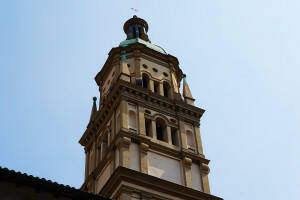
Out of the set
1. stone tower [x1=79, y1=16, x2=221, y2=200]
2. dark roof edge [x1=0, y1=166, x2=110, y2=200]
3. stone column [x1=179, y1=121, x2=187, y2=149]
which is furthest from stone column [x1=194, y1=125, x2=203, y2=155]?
dark roof edge [x1=0, y1=166, x2=110, y2=200]

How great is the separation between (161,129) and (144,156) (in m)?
4.98

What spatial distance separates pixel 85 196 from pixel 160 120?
18603mm

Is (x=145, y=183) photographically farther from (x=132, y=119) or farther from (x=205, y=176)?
(x=132, y=119)

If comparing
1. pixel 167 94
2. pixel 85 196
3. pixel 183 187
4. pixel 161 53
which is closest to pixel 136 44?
pixel 161 53

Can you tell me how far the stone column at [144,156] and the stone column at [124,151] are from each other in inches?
36.5

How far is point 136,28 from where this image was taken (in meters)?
52.1

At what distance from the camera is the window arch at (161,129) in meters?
38.1

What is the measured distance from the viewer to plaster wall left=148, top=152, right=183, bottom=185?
34.1m

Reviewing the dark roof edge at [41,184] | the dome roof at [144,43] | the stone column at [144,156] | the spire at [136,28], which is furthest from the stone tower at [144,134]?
the dark roof edge at [41,184]

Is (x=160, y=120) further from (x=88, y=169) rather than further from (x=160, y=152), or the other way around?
(x=88, y=169)

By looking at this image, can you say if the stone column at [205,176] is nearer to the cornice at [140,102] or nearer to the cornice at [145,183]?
the cornice at [145,183]

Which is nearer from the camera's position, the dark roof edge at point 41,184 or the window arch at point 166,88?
the dark roof edge at point 41,184

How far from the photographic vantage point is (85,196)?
20672 mm

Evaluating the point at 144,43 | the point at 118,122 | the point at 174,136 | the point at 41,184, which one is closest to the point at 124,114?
the point at 118,122
